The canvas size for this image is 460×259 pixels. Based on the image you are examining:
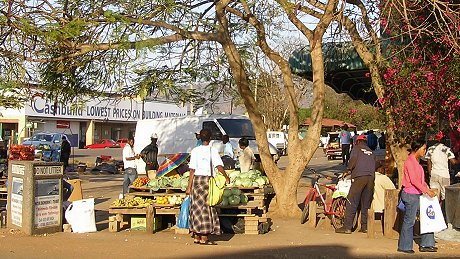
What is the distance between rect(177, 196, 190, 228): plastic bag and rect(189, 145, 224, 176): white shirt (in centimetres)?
109

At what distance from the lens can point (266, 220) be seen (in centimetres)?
1123

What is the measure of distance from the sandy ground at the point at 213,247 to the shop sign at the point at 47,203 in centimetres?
29

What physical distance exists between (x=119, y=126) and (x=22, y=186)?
61519 millimetres

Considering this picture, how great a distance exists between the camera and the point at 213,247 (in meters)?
9.85

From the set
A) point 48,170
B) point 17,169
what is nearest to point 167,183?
point 48,170

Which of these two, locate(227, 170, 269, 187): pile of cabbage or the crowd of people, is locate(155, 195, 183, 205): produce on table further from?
the crowd of people

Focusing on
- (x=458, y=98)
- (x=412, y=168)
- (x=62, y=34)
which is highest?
(x=62, y=34)

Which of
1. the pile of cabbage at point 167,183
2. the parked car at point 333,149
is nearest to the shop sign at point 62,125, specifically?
the parked car at point 333,149

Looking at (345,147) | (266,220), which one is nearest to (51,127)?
(345,147)

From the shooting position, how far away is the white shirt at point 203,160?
9.86 m

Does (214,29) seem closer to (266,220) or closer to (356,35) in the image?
(356,35)

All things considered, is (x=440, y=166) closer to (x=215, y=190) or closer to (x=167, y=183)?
(x=215, y=190)

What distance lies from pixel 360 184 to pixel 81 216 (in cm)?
499

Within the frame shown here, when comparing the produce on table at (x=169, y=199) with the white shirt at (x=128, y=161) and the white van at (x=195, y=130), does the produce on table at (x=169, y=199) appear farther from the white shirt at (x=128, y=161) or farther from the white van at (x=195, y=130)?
the white van at (x=195, y=130)
